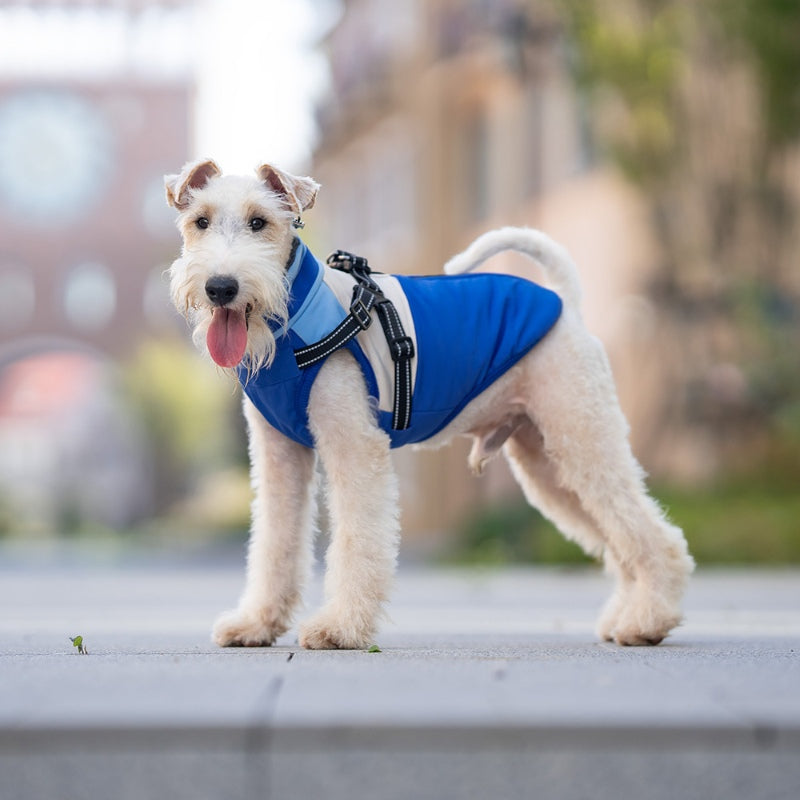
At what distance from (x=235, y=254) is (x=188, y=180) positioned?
54 cm

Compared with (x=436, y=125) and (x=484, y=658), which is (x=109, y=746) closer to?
(x=484, y=658)

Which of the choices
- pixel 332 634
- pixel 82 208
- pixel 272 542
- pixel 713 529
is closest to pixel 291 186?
pixel 272 542

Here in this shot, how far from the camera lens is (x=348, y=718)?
314 centimetres

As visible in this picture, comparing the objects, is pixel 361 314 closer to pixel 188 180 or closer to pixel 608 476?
pixel 188 180

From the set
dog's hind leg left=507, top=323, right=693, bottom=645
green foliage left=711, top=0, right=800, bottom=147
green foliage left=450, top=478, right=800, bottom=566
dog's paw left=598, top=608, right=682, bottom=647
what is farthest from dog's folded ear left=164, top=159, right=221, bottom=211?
green foliage left=711, top=0, right=800, bottom=147

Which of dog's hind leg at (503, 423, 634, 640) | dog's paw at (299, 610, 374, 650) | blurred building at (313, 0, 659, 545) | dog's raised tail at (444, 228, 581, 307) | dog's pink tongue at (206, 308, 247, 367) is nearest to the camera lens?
dog's pink tongue at (206, 308, 247, 367)

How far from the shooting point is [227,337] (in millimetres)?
4508

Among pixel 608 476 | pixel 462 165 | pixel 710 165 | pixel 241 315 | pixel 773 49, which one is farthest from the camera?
pixel 462 165

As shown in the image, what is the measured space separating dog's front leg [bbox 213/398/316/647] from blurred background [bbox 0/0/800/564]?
11.2 inches

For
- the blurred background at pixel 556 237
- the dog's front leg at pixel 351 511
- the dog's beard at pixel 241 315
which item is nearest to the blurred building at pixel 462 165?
the blurred background at pixel 556 237

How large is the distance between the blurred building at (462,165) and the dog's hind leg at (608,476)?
995 cm

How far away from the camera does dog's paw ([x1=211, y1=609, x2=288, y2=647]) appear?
4953mm

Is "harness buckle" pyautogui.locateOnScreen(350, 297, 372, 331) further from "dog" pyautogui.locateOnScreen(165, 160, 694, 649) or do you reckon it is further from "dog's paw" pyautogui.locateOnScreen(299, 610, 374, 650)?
"dog's paw" pyautogui.locateOnScreen(299, 610, 374, 650)

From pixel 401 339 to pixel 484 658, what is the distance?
1211 mm
